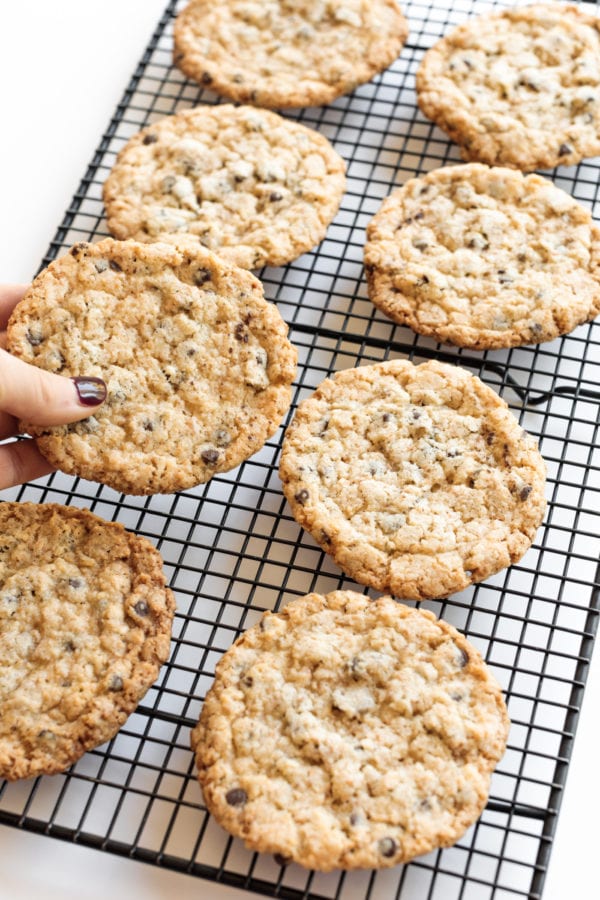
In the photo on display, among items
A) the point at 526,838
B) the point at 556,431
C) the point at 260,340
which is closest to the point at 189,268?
the point at 260,340

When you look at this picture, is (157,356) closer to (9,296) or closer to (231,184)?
(9,296)

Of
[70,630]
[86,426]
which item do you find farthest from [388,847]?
[86,426]

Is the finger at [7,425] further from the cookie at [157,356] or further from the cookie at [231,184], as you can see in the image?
the cookie at [231,184]

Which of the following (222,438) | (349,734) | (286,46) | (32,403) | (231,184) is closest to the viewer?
(349,734)

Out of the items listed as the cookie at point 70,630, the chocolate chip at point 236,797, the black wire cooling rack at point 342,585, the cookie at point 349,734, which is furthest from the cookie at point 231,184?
the chocolate chip at point 236,797

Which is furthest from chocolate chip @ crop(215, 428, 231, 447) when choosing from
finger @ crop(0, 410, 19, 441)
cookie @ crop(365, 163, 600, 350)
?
cookie @ crop(365, 163, 600, 350)

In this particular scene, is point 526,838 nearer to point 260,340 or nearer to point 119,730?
point 119,730
